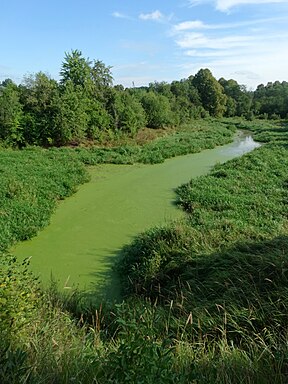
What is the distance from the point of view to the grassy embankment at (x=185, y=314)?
7.38ft

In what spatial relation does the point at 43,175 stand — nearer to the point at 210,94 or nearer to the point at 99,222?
the point at 99,222

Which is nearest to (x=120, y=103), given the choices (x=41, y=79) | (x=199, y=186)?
(x=41, y=79)

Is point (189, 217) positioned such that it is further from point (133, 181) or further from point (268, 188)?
point (133, 181)

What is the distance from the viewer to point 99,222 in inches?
364

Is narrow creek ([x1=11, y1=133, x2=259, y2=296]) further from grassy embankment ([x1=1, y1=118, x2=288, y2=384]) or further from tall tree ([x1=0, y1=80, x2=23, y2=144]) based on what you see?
tall tree ([x1=0, y1=80, x2=23, y2=144])

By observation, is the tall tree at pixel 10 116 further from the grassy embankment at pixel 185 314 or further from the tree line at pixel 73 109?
the grassy embankment at pixel 185 314

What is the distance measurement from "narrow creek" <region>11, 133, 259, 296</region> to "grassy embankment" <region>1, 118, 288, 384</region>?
606 millimetres

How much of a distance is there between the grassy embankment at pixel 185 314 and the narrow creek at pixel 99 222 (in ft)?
1.99

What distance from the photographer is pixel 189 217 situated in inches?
365

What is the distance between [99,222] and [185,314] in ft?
17.3

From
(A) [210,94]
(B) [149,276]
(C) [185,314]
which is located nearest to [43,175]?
(B) [149,276]

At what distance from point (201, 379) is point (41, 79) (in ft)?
69.2

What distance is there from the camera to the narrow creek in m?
6.68

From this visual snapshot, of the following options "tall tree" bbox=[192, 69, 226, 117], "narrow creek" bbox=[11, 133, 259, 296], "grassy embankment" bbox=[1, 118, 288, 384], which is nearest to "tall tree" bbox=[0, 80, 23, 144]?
"narrow creek" bbox=[11, 133, 259, 296]
